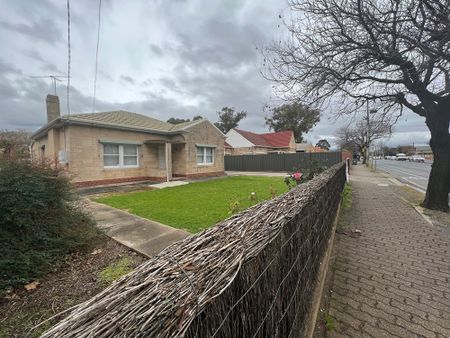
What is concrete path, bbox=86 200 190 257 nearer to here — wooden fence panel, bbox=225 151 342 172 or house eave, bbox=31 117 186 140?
house eave, bbox=31 117 186 140

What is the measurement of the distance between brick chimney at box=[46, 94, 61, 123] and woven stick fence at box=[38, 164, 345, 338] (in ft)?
60.1

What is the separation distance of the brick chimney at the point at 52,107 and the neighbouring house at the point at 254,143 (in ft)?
72.4

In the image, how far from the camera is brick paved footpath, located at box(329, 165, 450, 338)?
8.25 feet

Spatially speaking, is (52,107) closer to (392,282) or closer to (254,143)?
(392,282)

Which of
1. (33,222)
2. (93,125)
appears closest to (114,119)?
(93,125)

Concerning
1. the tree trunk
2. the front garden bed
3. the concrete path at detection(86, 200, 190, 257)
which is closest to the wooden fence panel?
the tree trunk

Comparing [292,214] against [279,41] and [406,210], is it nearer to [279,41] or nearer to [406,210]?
[279,41]

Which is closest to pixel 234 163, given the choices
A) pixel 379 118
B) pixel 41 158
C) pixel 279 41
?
pixel 379 118

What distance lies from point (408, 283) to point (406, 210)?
5.40 meters

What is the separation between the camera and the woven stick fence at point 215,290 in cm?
80

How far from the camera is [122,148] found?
13.9 metres

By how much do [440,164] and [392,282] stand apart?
6563 mm

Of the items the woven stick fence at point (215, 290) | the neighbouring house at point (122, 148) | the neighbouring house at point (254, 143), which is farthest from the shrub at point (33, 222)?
the neighbouring house at point (254, 143)

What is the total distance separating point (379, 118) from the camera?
9.28 metres
